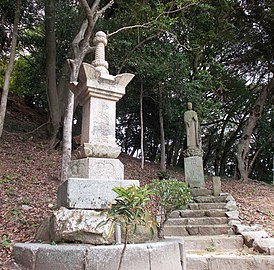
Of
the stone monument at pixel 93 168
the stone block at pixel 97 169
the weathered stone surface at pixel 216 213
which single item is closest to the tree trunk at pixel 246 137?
the weathered stone surface at pixel 216 213

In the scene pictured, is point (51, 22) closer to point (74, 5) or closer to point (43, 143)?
point (74, 5)

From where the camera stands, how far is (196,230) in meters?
6.43

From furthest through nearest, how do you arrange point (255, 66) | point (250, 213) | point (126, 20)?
point (255, 66), point (126, 20), point (250, 213)

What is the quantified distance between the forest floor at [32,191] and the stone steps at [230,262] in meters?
1.52

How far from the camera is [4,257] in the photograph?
12.4 feet

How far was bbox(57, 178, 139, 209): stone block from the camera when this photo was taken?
3.62 metres

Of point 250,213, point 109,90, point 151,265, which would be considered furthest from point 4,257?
point 250,213

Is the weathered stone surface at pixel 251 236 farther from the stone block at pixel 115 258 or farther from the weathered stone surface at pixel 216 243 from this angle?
the stone block at pixel 115 258

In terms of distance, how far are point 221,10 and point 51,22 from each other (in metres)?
6.64

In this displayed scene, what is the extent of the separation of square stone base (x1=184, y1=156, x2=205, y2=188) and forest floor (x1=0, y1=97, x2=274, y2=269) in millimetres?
1279

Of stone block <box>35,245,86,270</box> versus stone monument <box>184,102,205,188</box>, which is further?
stone monument <box>184,102,205,188</box>

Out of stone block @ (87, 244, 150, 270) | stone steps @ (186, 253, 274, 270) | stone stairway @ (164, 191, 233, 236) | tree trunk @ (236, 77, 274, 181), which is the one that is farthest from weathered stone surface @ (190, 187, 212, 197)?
tree trunk @ (236, 77, 274, 181)

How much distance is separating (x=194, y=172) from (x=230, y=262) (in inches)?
167

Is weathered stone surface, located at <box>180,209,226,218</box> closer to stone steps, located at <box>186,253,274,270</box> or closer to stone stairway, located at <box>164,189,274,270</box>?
→ stone stairway, located at <box>164,189,274,270</box>
